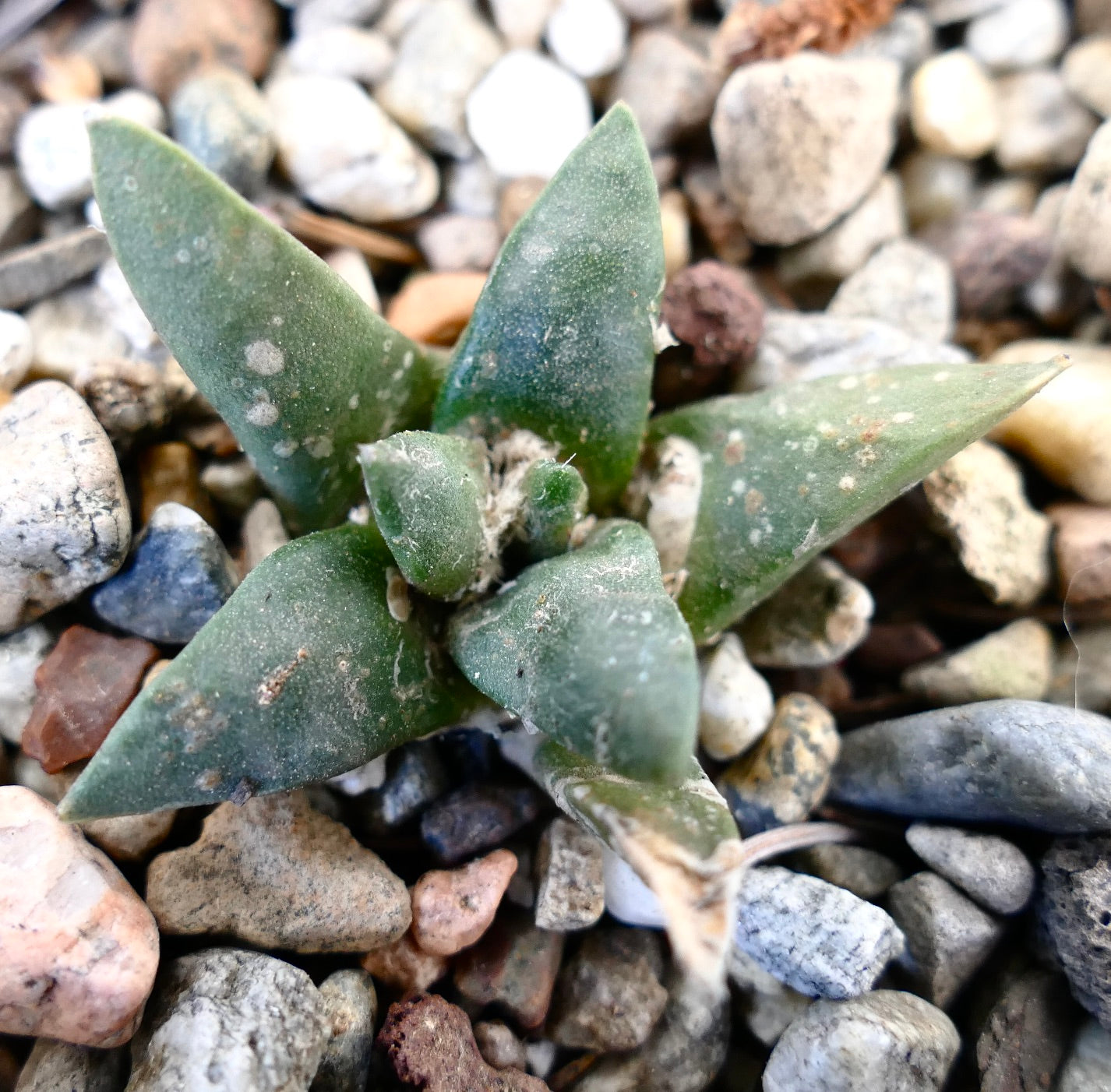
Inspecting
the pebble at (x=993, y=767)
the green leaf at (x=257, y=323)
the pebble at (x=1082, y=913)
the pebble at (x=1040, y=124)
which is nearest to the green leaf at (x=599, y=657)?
the green leaf at (x=257, y=323)

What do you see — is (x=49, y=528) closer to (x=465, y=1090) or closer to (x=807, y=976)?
(x=465, y=1090)

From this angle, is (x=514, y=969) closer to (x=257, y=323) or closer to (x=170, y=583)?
(x=170, y=583)

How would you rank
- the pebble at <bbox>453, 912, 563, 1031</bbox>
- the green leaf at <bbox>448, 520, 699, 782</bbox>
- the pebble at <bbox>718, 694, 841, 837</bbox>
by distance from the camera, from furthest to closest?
1. the pebble at <bbox>718, 694, 841, 837</bbox>
2. the pebble at <bbox>453, 912, 563, 1031</bbox>
3. the green leaf at <bbox>448, 520, 699, 782</bbox>

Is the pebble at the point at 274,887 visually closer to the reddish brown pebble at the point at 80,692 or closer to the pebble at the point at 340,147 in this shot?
the reddish brown pebble at the point at 80,692

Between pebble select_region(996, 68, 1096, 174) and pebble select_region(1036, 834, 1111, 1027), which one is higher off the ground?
pebble select_region(996, 68, 1096, 174)

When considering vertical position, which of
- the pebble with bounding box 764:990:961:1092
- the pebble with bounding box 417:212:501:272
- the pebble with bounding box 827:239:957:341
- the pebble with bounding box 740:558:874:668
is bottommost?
the pebble with bounding box 764:990:961:1092

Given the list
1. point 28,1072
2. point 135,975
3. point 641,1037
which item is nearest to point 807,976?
point 641,1037

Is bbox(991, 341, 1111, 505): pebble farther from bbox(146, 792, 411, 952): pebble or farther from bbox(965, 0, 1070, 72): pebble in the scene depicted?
bbox(146, 792, 411, 952): pebble

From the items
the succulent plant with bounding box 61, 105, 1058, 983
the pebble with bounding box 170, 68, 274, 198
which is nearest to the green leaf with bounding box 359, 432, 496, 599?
the succulent plant with bounding box 61, 105, 1058, 983
